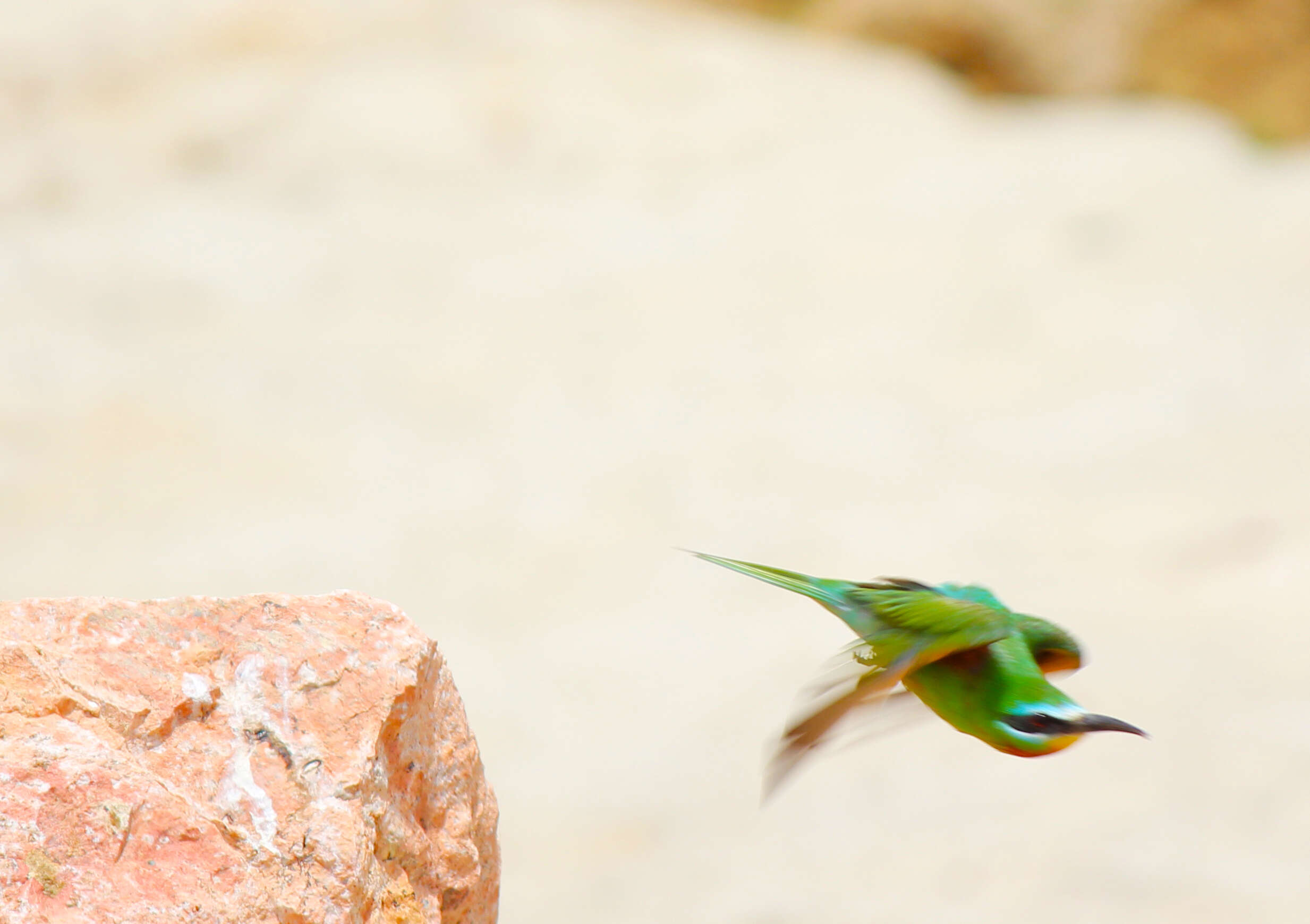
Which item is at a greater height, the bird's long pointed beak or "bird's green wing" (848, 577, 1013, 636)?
"bird's green wing" (848, 577, 1013, 636)

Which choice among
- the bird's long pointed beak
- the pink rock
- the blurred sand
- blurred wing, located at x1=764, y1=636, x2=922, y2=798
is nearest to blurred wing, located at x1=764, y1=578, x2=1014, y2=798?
blurred wing, located at x1=764, y1=636, x2=922, y2=798

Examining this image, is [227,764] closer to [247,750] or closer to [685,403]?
[247,750]

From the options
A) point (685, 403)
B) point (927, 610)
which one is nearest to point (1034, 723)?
point (927, 610)

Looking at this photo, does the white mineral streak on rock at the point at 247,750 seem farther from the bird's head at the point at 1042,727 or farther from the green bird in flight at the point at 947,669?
the bird's head at the point at 1042,727

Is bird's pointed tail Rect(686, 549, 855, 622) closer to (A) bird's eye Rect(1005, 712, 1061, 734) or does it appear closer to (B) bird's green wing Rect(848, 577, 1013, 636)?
(B) bird's green wing Rect(848, 577, 1013, 636)

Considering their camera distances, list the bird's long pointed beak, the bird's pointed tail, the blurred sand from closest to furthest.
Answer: the bird's long pointed beak
the bird's pointed tail
the blurred sand

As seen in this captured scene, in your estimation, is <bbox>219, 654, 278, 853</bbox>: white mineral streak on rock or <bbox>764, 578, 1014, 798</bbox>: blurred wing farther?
<bbox>219, 654, 278, 853</bbox>: white mineral streak on rock

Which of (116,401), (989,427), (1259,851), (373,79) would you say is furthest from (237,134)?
(1259,851)

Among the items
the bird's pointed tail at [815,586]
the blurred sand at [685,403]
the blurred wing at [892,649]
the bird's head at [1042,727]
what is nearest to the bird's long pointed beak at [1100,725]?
the bird's head at [1042,727]
